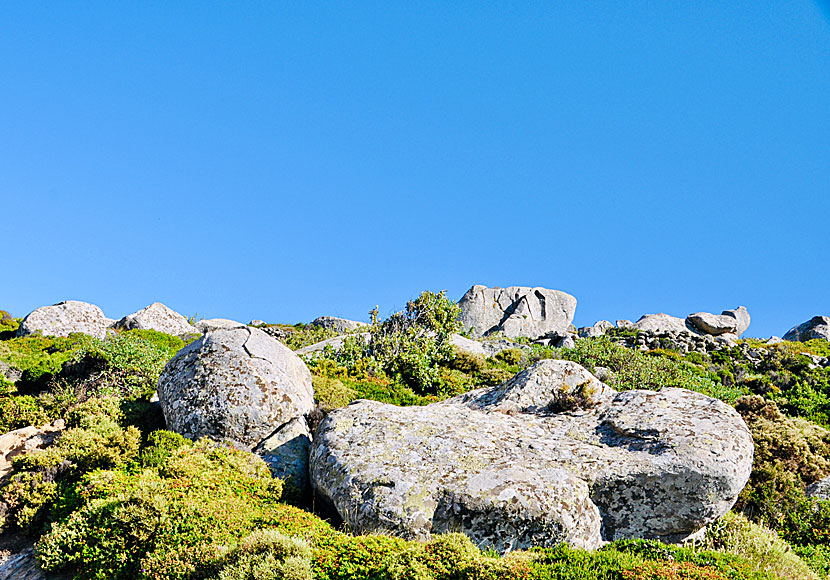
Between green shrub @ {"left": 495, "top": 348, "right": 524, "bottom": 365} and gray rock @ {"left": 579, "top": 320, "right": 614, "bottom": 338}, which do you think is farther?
gray rock @ {"left": 579, "top": 320, "right": 614, "bottom": 338}

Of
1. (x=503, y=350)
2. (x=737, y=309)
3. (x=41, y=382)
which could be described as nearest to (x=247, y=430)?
(x=41, y=382)

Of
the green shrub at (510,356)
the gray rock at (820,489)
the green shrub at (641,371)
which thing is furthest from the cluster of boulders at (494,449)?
the green shrub at (510,356)

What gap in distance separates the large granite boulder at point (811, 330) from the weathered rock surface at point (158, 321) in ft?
202

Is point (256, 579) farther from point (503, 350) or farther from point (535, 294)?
point (535, 294)

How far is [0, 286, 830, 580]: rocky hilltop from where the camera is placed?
9.04 meters

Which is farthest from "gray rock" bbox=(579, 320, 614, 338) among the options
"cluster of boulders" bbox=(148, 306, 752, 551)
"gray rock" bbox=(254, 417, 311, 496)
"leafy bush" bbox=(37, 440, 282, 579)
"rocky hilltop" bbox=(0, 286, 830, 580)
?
"leafy bush" bbox=(37, 440, 282, 579)

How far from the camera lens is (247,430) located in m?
13.1

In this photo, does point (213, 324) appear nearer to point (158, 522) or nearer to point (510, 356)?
point (510, 356)

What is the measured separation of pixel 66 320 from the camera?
1476 inches

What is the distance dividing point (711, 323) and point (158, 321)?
53.6 metres

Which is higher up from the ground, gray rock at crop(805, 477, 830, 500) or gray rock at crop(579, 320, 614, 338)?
gray rock at crop(579, 320, 614, 338)

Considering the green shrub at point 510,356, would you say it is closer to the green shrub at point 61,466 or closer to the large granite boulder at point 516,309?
the green shrub at point 61,466

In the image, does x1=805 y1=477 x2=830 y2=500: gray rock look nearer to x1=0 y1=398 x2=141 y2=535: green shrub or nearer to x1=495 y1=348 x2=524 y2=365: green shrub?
x1=495 y1=348 x2=524 y2=365: green shrub

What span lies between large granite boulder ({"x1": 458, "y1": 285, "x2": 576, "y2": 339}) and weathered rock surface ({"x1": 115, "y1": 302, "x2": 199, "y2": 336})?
3139 centimetres
